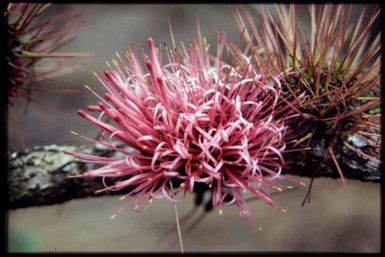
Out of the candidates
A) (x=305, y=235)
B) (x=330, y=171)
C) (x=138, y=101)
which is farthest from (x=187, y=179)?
(x=305, y=235)

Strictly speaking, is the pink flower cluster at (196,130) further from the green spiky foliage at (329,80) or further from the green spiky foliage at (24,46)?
the green spiky foliage at (24,46)

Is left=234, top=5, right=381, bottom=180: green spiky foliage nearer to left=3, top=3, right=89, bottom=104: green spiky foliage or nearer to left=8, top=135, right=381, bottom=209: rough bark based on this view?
left=8, top=135, right=381, bottom=209: rough bark

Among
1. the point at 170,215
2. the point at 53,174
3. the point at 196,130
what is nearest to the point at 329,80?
the point at 196,130

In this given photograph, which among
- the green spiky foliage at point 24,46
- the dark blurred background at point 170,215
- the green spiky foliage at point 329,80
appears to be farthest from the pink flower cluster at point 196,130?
the dark blurred background at point 170,215

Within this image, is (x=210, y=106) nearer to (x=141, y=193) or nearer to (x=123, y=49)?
(x=141, y=193)

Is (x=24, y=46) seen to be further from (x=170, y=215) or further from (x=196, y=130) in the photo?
(x=170, y=215)

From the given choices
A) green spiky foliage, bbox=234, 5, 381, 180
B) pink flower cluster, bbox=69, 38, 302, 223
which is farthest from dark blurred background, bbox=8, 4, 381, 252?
pink flower cluster, bbox=69, 38, 302, 223
